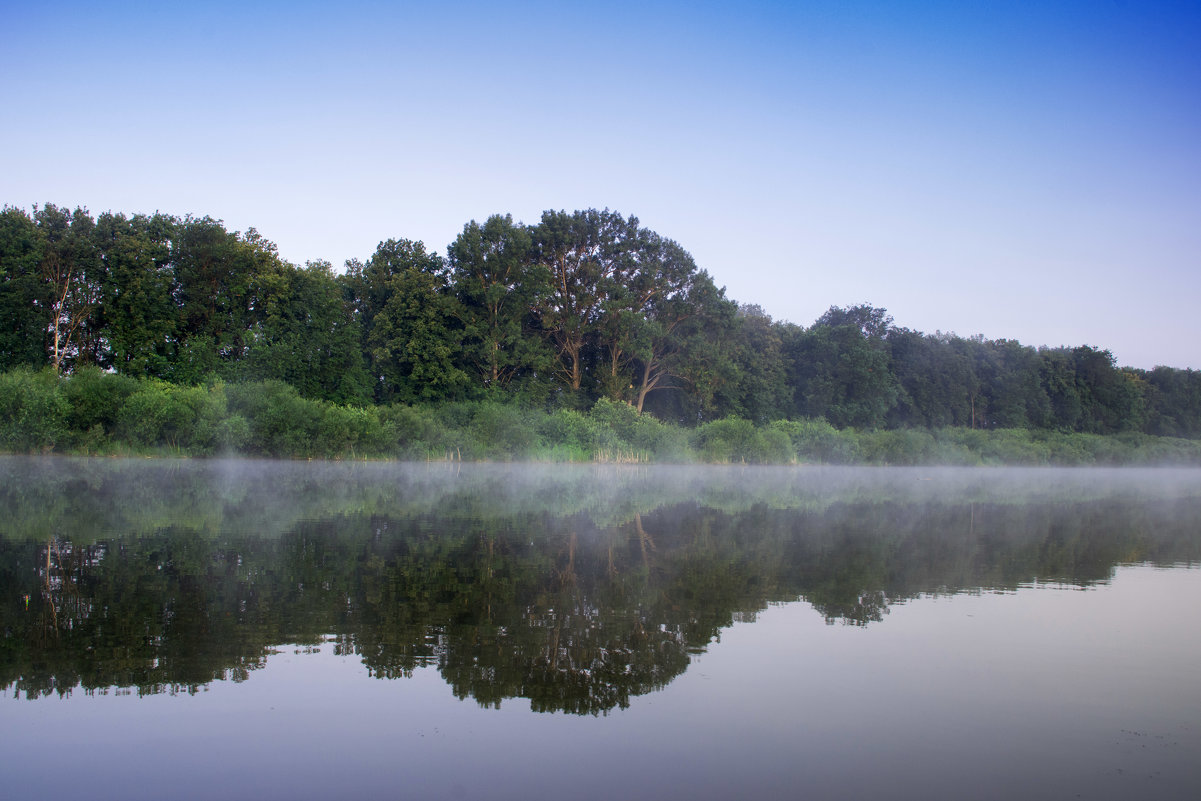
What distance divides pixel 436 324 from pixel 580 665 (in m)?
40.3

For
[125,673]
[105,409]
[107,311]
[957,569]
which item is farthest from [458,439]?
[125,673]

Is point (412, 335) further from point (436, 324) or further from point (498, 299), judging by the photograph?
point (498, 299)

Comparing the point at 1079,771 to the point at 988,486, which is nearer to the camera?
the point at 1079,771

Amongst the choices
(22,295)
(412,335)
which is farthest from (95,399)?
(412,335)

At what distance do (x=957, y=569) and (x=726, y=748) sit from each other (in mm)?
6392

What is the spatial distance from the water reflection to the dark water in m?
0.04

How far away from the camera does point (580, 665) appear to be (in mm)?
4809

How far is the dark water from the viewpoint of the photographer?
11.3 feet

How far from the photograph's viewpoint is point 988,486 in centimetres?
2638

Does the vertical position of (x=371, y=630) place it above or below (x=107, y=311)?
below

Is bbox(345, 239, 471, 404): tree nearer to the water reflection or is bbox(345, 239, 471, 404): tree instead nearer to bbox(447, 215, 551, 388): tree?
bbox(447, 215, 551, 388): tree

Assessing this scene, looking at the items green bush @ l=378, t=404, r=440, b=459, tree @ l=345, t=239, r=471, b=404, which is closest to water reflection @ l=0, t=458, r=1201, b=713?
green bush @ l=378, t=404, r=440, b=459

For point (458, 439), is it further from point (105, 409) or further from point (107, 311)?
point (107, 311)

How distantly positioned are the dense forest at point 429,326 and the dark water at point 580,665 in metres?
25.7
